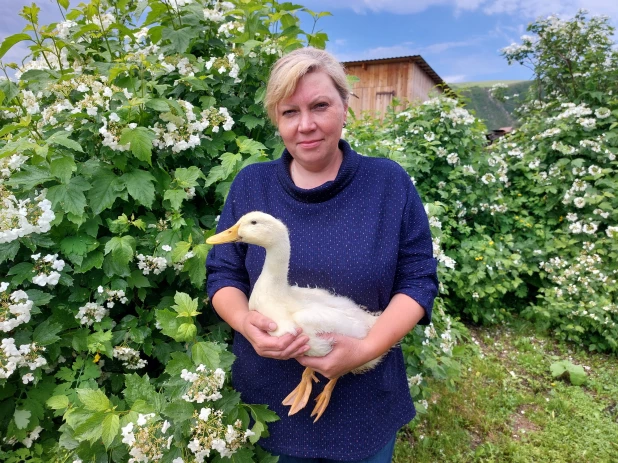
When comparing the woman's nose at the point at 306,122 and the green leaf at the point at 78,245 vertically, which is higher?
the woman's nose at the point at 306,122

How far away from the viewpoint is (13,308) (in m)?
1.66

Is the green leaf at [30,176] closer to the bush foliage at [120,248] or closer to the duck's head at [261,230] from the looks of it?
the bush foliage at [120,248]

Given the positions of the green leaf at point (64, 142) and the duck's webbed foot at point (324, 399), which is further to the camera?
the green leaf at point (64, 142)

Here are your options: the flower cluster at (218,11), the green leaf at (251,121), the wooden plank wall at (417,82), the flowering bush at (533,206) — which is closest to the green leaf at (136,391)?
the green leaf at (251,121)

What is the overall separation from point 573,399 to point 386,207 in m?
3.56

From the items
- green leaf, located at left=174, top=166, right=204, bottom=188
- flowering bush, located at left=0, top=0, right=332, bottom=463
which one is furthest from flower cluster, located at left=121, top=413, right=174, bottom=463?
green leaf, located at left=174, top=166, right=204, bottom=188

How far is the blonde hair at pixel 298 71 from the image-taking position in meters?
1.45

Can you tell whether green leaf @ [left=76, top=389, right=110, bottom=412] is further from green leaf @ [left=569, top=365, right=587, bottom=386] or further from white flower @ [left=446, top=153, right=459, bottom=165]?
white flower @ [left=446, top=153, right=459, bottom=165]

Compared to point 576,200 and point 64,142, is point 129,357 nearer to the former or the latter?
point 64,142

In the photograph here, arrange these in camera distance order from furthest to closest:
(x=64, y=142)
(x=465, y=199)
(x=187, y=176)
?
(x=465, y=199)
(x=187, y=176)
(x=64, y=142)

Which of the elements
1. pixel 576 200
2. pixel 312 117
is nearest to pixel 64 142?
pixel 312 117

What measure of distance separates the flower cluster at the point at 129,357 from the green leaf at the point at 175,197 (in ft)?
2.31

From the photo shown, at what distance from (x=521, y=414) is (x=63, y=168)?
399 centimetres

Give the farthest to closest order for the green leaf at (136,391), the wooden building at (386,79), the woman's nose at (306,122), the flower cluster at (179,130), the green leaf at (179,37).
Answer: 1. the wooden building at (386,79)
2. the green leaf at (179,37)
3. the flower cluster at (179,130)
4. the green leaf at (136,391)
5. the woman's nose at (306,122)
